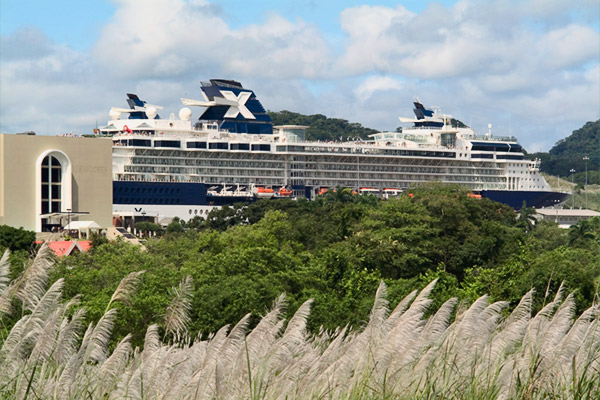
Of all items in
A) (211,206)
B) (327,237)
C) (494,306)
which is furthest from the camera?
(211,206)

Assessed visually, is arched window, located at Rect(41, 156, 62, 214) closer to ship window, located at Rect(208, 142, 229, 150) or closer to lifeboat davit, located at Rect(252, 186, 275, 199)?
ship window, located at Rect(208, 142, 229, 150)

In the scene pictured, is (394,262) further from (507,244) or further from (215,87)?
(215,87)

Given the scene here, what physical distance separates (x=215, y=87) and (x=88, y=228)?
30291 millimetres

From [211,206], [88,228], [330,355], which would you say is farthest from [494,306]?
[211,206]

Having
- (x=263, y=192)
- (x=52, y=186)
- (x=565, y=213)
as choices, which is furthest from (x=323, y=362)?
(x=565, y=213)

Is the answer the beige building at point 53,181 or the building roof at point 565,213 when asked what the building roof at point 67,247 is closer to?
the beige building at point 53,181

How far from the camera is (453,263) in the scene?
4378 centimetres

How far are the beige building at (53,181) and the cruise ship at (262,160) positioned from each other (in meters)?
10.2

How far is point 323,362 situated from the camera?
11.8 metres

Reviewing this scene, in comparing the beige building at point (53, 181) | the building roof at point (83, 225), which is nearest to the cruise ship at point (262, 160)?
the beige building at point (53, 181)

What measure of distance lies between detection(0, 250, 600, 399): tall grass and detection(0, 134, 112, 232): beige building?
6731 cm

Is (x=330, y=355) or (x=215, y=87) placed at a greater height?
(x=215, y=87)

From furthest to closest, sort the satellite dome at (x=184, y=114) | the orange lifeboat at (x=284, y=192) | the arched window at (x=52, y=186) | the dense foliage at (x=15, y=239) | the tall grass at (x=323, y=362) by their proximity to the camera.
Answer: the satellite dome at (x=184, y=114), the orange lifeboat at (x=284, y=192), the arched window at (x=52, y=186), the dense foliage at (x=15, y=239), the tall grass at (x=323, y=362)

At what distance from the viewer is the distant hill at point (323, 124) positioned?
188 metres
